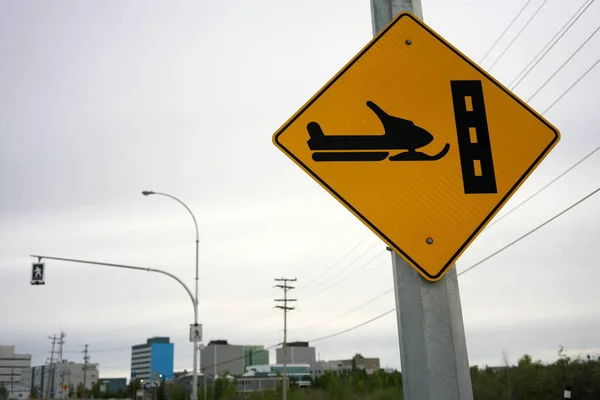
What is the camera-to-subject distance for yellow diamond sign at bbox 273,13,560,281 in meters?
2.32

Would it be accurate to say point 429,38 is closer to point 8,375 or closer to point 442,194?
point 442,194

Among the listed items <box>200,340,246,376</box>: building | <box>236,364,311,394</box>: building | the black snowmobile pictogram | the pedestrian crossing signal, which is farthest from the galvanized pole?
<box>200,340,246,376</box>: building

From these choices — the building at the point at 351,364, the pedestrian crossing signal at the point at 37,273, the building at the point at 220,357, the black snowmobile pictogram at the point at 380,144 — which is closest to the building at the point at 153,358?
the building at the point at 220,357

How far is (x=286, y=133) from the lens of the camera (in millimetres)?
2455

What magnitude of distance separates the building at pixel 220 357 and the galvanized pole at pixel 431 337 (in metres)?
128

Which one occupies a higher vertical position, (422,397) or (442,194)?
(442,194)

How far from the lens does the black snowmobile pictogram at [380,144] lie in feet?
7.80

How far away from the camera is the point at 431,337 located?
83.1 inches

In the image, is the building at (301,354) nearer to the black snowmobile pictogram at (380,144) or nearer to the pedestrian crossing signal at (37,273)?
the pedestrian crossing signal at (37,273)

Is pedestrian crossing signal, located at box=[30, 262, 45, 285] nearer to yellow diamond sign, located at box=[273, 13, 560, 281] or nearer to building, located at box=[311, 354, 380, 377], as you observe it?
yellow diamond sign, located at box=[273, 13, 560, 281]

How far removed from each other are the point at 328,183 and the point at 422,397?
34.3 inches

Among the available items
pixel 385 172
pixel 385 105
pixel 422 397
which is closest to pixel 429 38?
pixel 385 105

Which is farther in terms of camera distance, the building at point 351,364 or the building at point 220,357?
the building at point 351,364

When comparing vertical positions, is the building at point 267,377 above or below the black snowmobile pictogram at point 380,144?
above
